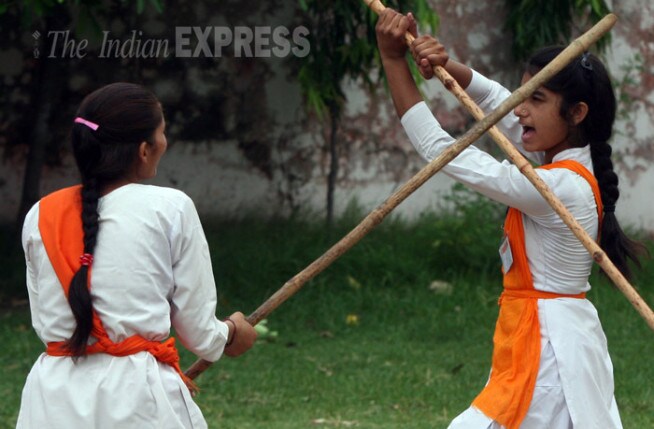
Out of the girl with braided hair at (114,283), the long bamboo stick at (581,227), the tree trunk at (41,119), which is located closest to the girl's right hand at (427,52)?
the long bamboo stick at (581,227)

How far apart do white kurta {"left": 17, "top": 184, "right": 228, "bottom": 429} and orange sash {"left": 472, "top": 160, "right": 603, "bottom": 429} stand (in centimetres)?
95

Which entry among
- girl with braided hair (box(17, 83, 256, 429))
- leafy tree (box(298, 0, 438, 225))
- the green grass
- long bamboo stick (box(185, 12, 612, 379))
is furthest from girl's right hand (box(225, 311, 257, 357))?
leafy tree (box(298, 0, 438, 225))

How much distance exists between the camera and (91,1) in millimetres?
6352

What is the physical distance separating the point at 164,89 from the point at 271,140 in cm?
77

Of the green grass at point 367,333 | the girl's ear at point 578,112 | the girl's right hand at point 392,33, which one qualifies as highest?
the girl's right hand at point 392,33

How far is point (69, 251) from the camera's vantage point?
288 cm

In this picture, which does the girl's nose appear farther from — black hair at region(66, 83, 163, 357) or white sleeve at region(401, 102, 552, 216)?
→ black hair at region(66, 83, 163, 357)

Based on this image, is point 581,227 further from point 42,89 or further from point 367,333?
point 42,89

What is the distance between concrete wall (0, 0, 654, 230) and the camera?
7.81 m

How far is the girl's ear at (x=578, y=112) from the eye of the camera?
3.50 metres

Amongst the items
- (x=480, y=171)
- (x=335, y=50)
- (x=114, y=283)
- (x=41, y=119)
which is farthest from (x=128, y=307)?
(x=41, y=119)

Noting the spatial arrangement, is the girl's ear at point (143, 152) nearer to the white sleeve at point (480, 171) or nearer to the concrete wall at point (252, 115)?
the white sleeve at point (480, 171)

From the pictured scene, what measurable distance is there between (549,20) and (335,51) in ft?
4.90

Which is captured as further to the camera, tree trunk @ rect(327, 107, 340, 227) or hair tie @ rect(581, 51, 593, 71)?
tree trunk @ rect(327, 107, 340, 227)
